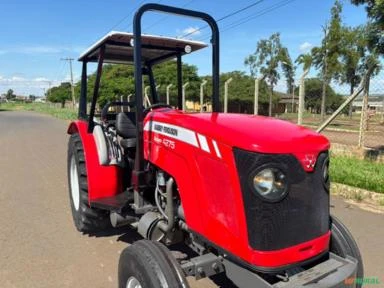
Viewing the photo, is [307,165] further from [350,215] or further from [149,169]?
[350,215]

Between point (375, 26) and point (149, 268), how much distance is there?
7.13 meters

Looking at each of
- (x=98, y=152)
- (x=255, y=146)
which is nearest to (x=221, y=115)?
(x=255, y=146)

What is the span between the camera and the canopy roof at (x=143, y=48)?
4062 mm

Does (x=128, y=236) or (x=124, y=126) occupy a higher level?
(x=124, y=126)

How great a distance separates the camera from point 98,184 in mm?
4301

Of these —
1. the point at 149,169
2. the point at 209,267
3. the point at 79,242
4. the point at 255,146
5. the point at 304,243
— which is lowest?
the point at 79,242

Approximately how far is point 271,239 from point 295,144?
0.58 m

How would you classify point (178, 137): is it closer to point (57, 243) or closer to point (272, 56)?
point (57, 243)

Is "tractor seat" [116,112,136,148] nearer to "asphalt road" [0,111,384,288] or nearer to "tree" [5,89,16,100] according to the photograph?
"asphalt road" [0,111,384,288]

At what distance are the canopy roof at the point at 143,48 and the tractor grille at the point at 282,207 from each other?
1978 millimetres

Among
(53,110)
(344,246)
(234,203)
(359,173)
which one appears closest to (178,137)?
(234,203)

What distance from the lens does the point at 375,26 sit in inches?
313

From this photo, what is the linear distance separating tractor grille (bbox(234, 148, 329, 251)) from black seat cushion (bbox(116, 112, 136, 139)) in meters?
1.79

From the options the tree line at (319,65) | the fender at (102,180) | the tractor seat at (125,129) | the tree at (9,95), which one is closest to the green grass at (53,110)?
the tree line at (319,65)
